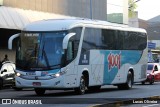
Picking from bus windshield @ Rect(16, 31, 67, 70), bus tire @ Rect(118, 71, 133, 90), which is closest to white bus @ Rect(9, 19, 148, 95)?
bus windshield @ Rect(16, 31, 67, 70)

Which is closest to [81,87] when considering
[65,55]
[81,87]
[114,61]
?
[81,87]

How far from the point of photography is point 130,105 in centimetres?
1731

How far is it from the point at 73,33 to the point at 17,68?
9.22 ft

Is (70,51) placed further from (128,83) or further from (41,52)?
(128,83)

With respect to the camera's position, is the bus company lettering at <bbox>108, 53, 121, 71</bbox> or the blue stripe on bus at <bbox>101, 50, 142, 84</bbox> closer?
the blue stripe on bus at <bbox>101, 50, 142, 84</bbox>

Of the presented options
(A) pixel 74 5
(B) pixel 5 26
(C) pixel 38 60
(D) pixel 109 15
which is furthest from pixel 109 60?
(D) pixel 109 15

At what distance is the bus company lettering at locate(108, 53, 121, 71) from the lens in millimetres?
25748

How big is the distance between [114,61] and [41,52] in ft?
19.4

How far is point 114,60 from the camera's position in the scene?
26281 millimetres

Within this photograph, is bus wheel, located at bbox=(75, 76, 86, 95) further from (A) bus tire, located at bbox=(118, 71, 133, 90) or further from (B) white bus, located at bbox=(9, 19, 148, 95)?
(A) bus tire, located at bbox=(118, 71, 133, 90)

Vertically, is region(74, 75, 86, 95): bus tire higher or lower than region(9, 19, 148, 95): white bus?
lower

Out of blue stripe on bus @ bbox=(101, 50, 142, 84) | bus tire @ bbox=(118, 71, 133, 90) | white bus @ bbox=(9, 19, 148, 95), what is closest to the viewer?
white bus @ bbox=(9, 19, 148, 95)

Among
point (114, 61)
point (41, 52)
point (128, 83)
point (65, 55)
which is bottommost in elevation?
point (128, 83)

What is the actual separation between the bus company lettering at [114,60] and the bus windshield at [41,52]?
482cm
